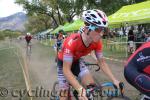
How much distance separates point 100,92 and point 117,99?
45 centimetres

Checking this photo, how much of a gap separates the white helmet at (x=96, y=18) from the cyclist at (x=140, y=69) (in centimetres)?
103

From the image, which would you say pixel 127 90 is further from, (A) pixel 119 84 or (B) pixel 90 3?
(B) pixel 90 3

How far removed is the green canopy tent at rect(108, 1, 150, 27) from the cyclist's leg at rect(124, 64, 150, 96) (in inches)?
615

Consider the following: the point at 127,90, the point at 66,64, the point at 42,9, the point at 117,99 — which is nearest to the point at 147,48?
the point at 117,99

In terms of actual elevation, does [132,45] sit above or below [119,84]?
below

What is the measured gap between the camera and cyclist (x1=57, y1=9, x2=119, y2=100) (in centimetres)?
460

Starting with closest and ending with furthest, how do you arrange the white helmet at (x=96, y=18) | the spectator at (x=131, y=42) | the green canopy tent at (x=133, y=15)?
the white helmet at (x=96, y=18) < the green canopy tent at (x=133, y=15) < the spectator at (x=131, y=42)

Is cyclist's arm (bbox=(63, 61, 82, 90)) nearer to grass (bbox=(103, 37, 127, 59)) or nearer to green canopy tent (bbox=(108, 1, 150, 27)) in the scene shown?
green canopy tent (bbox=(108, 1, 150, 27))

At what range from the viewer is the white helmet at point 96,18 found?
Answer: 4.58 meters

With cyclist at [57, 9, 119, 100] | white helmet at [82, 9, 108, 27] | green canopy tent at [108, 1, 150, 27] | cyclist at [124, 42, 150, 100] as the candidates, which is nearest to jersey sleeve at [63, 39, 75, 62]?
cyclist at [57, 9, 119, 100]

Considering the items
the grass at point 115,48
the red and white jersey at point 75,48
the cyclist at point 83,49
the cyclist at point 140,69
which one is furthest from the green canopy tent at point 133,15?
the cyclist at point 140,69

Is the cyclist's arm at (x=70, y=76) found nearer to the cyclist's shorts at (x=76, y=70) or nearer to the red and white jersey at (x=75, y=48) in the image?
the red and white jersey at (x=75, y=48)

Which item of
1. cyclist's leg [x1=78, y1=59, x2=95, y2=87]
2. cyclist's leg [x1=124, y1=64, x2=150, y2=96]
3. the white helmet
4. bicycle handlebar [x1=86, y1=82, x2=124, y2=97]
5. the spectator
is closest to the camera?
cyclist's leg [x1=124, y1=64, x2=150, y2=96]

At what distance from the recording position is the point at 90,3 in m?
67.6
